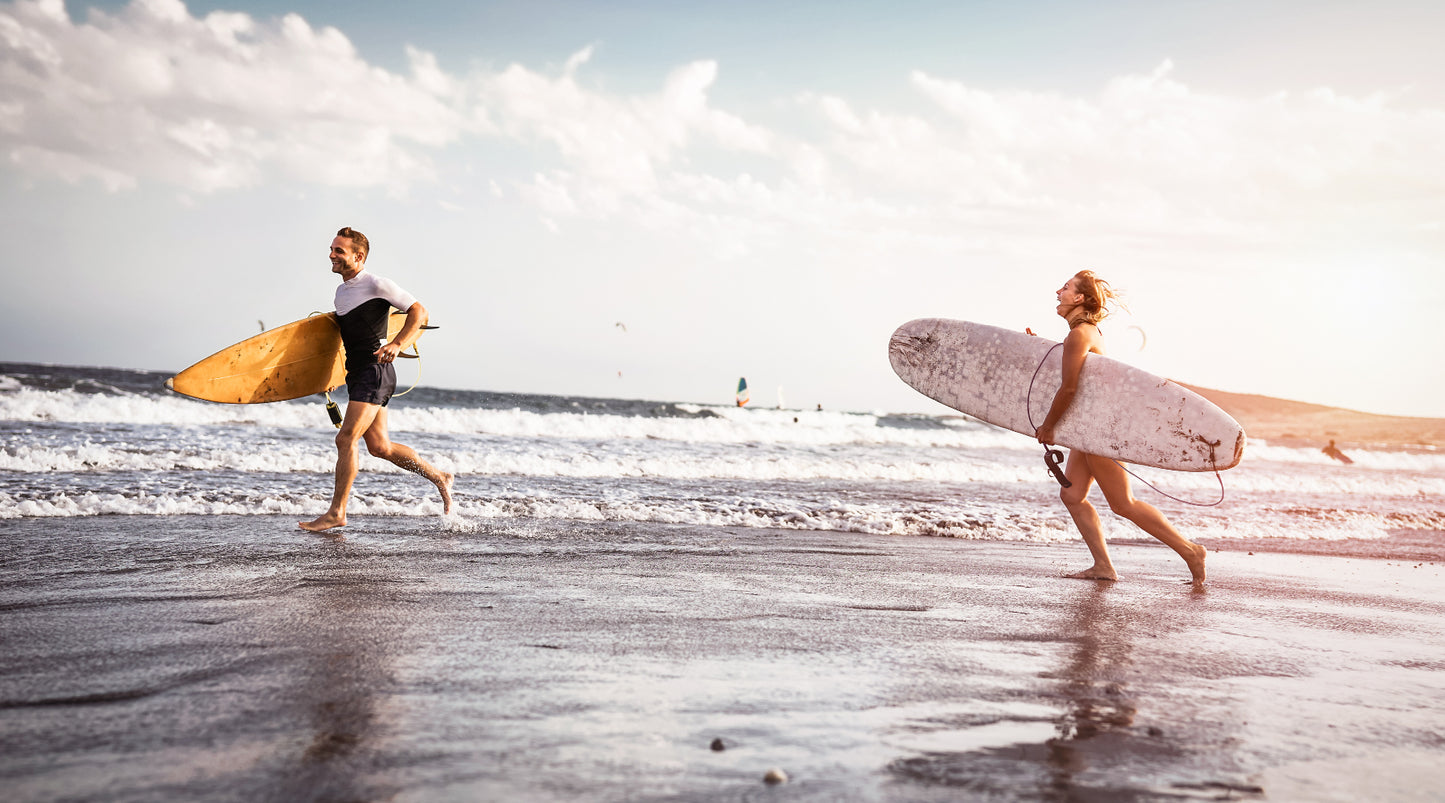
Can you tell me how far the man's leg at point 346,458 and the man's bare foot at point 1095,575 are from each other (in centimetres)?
459

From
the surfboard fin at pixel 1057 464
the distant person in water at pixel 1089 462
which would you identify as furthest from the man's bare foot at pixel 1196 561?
the surfboard fin at pixel 1057 464

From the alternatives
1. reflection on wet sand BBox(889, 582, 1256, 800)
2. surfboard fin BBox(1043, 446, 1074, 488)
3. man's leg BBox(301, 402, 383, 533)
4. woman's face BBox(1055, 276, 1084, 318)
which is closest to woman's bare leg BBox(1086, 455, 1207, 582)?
surfboard fin BBox(1043, 446, 1074, 488)

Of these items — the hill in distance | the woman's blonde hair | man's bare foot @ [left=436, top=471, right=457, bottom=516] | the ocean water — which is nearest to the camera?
the woman's blonde hair

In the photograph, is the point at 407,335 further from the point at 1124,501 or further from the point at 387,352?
the point at 1124,501

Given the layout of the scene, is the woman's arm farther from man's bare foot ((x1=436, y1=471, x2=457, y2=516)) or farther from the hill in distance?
the hill in distance

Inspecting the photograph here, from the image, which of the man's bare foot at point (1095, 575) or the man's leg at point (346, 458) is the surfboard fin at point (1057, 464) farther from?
the man's leg at point (346, 458)

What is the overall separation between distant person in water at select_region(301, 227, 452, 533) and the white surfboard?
3.86 metres

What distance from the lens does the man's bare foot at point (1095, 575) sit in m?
5.46

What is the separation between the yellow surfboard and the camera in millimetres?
6617

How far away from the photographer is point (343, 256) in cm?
586

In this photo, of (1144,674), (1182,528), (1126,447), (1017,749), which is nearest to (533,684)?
(1017,749)

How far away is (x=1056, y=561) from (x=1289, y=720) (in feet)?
12.6

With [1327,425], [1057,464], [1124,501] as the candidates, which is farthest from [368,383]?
[1327,425]

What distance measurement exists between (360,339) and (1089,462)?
4622 mm
